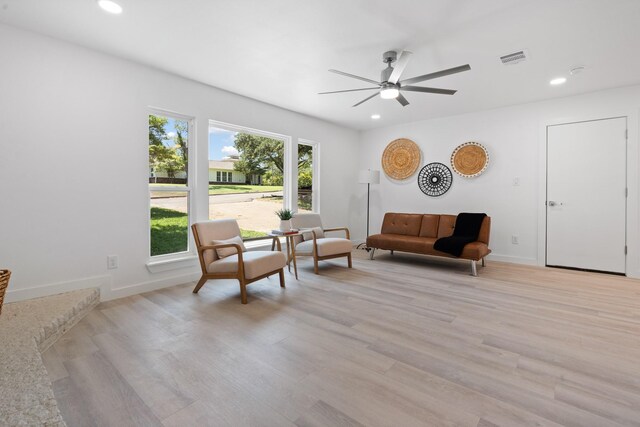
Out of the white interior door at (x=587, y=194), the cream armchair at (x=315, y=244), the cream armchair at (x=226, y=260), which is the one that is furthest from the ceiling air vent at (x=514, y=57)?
the cream armchair at (x=226, y=260)

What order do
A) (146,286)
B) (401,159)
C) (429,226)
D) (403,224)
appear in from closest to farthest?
(146,286), (429,226), (403,224), (401,159)

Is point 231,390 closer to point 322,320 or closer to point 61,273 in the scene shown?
point 322,320

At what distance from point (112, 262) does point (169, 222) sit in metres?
0.78

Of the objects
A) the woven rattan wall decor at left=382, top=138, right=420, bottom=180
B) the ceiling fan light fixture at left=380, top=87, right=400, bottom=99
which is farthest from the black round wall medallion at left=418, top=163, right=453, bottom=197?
the ceiling fan light fixture at left=380, top=87, right=400, bottom=99

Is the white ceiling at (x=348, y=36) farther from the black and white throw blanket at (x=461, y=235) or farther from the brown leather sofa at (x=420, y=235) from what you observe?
the brown leather sofa at (x=420, y=235)

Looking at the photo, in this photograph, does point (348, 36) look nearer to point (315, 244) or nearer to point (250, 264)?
point (250, 264)

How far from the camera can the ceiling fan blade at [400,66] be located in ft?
8.17

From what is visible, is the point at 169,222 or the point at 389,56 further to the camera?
the point at 169,222

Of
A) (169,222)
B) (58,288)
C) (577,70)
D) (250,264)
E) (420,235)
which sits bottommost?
(58,288)

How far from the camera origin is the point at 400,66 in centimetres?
263

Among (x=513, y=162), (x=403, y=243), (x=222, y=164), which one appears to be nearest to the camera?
(x=222, y=164)

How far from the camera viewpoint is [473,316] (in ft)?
8.57

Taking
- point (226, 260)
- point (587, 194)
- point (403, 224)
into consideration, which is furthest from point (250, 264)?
point (587, 194)

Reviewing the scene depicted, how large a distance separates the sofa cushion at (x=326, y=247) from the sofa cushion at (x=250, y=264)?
35.9 inches
